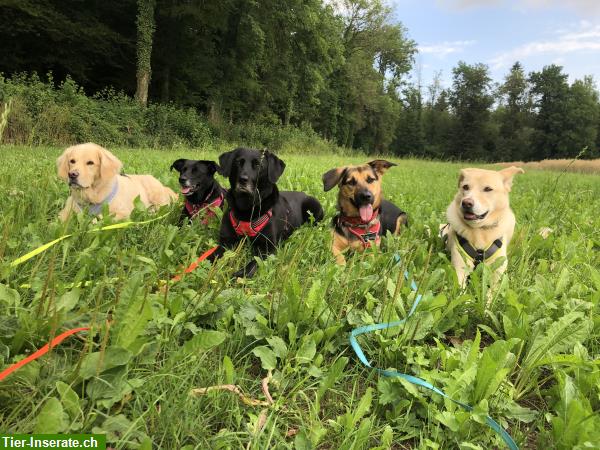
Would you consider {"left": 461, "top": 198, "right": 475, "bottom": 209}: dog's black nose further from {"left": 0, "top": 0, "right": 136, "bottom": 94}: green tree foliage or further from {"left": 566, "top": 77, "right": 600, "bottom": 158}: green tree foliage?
{"left": 566, "top": 77, "right": 600, "bottom": 158}: green tree foliage

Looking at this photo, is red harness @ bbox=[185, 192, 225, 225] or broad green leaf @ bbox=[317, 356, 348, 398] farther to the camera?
red harness @ bbox=[185, 192, 225, 225]

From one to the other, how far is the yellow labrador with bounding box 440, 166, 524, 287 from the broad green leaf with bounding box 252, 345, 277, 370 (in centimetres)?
213

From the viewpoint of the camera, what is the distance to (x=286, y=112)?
39750mm

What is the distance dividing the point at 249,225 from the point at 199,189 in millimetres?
1537

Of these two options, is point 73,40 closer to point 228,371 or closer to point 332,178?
point 332,178

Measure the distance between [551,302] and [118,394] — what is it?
2591 millimetres

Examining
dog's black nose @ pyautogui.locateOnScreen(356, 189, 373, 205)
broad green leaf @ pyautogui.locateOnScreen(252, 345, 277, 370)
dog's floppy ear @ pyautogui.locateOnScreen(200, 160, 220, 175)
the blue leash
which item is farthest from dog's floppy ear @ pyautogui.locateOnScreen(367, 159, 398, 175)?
broad green leaf @ pyautogui.locateOnScreen(252, 345, 277, 370)

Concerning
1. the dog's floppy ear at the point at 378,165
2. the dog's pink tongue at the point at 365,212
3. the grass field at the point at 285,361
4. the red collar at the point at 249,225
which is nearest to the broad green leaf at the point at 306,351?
the grass field at the point at 285,361

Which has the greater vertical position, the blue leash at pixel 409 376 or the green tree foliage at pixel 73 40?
the green tree foliage at pixel 73 40

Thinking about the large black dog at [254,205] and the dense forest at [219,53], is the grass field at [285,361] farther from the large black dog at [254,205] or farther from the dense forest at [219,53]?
the dense forest at [219,53]

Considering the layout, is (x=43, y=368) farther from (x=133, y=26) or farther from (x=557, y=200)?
(x=133, y=26)

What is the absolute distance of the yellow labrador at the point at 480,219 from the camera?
3.56m

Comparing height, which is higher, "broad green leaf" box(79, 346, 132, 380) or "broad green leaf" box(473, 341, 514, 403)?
"broad green leaf" box(79, 346, 132, 380)

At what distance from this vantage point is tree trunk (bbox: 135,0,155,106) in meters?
21.9
